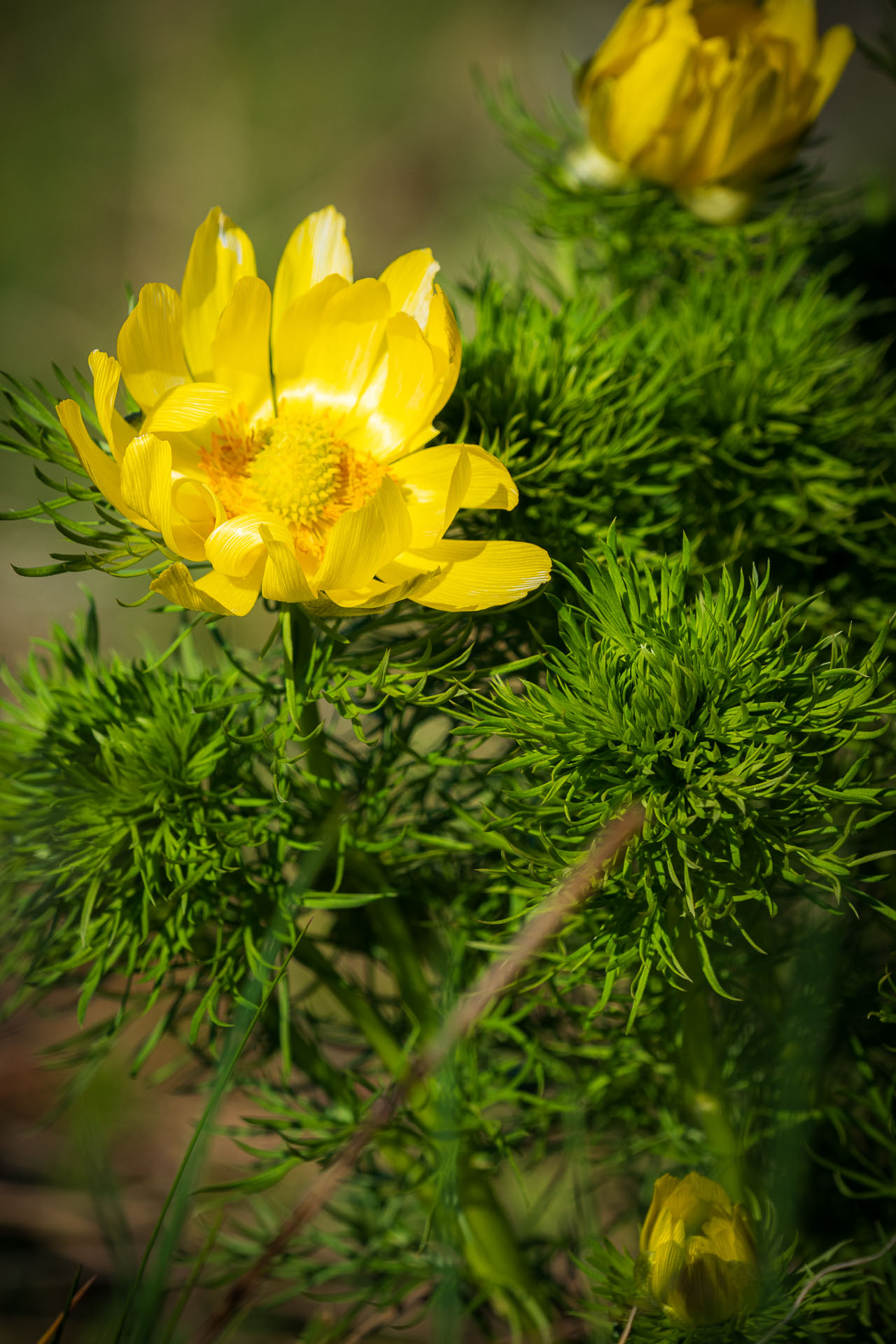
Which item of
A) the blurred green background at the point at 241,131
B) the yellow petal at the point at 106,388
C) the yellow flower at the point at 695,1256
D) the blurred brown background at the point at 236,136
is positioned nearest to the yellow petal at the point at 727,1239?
the yellow flower at the point at 695,1256

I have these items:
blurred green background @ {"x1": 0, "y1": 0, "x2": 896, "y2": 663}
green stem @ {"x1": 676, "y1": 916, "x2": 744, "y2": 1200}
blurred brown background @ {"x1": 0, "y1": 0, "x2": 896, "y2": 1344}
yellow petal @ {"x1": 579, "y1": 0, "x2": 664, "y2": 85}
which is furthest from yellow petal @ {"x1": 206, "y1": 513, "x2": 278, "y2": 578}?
blurred green background @ {"x1": 0, "y1": 0, "x2": 896, "y2": 663}

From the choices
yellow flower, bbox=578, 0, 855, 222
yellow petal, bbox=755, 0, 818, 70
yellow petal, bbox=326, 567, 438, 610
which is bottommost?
yellow petal, bbox=326, 567, 438, 610

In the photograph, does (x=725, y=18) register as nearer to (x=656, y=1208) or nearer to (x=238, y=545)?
(x=238, y=545)

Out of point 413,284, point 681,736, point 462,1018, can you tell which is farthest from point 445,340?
point 462,1018

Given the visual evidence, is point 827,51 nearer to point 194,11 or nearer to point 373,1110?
point 373,1110

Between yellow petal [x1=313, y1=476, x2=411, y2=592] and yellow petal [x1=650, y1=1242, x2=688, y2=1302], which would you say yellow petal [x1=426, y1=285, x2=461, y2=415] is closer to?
yellow petal [x1=313, y1=476, x2=411, y2=592]

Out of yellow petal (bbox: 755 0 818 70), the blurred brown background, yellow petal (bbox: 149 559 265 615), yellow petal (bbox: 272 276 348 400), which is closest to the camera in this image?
yellow petal (bbox: 149 559 265 615)
